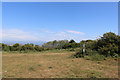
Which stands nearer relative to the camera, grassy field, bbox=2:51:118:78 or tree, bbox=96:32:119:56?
grassy field, bbox=2:51:118:78

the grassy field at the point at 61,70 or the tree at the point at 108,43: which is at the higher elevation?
the tree at the point at 108,43

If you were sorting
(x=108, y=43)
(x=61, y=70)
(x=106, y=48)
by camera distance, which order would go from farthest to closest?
(x=108, y=43) → (x=106, y=48) → (x=61, y=70)

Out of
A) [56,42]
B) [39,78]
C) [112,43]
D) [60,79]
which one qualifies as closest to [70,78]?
[60,79]

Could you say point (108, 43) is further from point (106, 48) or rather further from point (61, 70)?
point (61, 70)

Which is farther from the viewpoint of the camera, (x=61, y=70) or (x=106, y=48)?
(x=106, y=48)

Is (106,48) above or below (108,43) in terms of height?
below

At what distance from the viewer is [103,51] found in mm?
6586

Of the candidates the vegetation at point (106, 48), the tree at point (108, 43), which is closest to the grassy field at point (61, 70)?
the vegetation at point (106, 48)

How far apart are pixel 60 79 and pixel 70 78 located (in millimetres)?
325

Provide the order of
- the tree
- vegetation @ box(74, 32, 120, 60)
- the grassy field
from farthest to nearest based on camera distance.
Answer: the tree
vegetation @ box(74, 32, 120, 60)
the grassy field

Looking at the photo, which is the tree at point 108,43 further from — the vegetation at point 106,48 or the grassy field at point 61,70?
the grassy field at point 61,70

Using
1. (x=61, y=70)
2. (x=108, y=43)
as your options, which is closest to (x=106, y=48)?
(x=108, y=43)

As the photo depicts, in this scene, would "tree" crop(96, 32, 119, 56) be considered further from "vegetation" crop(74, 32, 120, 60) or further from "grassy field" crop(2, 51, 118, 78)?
"grassy field" crop(2, 51, 118, 78)

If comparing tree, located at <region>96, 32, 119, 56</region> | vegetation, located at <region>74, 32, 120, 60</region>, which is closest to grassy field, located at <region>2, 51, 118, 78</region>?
vegetation, located at <region>74, 32, 120, 60</region>
